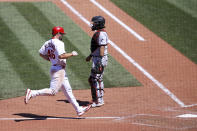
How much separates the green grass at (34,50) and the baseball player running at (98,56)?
5.61 feet

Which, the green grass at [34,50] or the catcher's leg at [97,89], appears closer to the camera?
the catcher's leg at [97,89]

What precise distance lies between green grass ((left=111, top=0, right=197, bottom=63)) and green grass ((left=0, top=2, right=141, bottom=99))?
2.52 m

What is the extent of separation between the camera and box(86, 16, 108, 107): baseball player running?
442 inches

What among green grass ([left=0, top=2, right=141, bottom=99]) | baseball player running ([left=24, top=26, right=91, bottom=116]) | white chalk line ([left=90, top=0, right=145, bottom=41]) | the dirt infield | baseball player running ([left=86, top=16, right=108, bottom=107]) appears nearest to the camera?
the dirt infield

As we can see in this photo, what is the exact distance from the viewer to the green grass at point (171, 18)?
16.4 metres

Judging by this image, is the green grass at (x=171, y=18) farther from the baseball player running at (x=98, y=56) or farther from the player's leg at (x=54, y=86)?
the player's leg at (x=54, y=86)

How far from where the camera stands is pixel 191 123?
9.88 metres

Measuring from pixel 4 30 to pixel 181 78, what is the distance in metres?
5.94

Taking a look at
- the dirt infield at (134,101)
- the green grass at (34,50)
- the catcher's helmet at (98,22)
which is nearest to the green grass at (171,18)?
the dirt infield at (134,101)

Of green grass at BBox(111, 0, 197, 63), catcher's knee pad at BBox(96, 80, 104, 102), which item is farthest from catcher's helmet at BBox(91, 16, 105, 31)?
green grass at BBox(111, 0, 197, 63)

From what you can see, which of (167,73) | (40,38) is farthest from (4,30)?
(167,73)

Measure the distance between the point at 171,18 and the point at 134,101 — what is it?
6.85 m

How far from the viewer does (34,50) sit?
49.4 feet

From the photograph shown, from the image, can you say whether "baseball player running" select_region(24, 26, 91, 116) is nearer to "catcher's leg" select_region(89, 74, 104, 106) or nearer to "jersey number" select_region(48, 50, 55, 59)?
"jersey number" select_region(48, 50, 55, 59)
